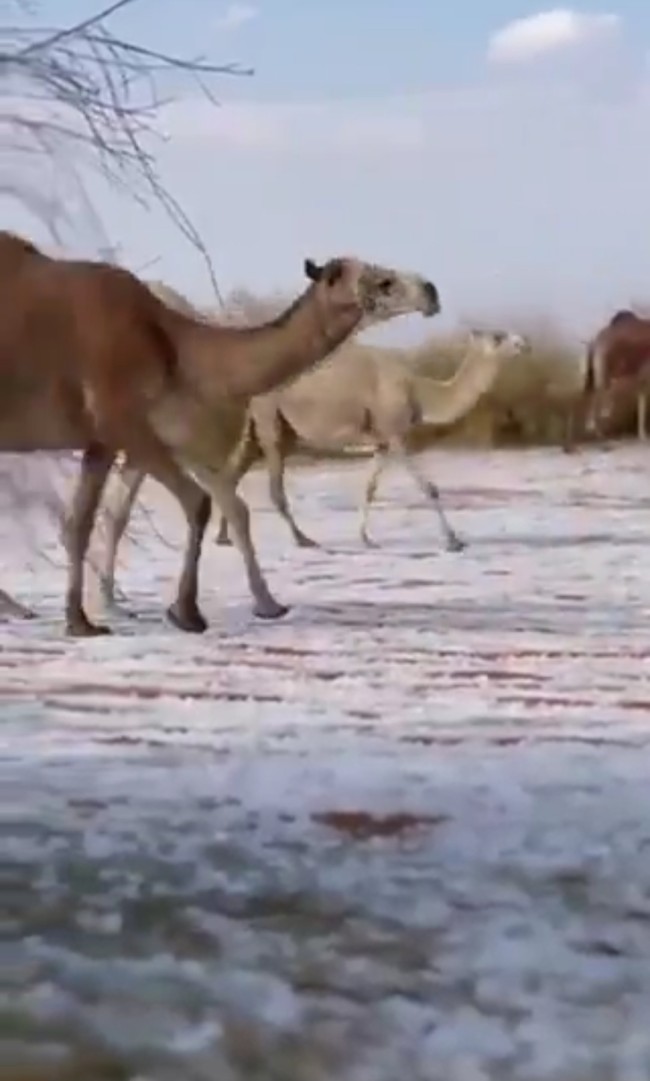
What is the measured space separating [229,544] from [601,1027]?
32.8 inches

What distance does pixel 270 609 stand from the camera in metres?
2.14

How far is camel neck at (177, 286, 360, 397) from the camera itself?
2188 mm

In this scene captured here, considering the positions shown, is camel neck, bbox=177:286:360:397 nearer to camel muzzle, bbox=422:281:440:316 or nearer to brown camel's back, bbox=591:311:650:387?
camel muzzle, bbox=422:281:440:316

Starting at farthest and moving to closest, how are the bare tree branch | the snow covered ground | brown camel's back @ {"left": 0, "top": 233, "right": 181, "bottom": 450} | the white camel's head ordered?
the white camel's head → brown camel's back @ {"left": 0, "top": 233, "right": 181, "bottom": 450} → the bare tree branch → the snow covered ground

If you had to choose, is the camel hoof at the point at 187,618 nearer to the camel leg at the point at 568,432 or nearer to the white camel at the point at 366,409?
the white camel at the point at 366,409

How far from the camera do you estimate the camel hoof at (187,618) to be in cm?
211

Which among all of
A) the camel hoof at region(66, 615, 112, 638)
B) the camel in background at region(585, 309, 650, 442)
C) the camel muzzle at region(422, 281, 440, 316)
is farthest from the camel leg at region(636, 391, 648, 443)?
the camel hoof at region(66, 615, 112, 638)

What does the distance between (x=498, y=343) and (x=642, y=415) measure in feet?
0.67

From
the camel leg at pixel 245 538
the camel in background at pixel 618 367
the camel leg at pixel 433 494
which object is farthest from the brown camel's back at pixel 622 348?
the camel leg at pixel 245 538

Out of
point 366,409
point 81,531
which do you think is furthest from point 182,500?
point 366,409

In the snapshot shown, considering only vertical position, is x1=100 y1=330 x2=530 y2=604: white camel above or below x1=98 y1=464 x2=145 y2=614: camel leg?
above

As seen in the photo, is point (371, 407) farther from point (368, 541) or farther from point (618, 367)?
point (618, 367)

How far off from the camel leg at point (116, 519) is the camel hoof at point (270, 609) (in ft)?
0.50

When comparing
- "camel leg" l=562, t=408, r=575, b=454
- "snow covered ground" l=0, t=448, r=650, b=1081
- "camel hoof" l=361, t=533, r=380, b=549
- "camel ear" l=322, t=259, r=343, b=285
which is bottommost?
"snow covered ground" l=0, t=448, r=650, b=1081
